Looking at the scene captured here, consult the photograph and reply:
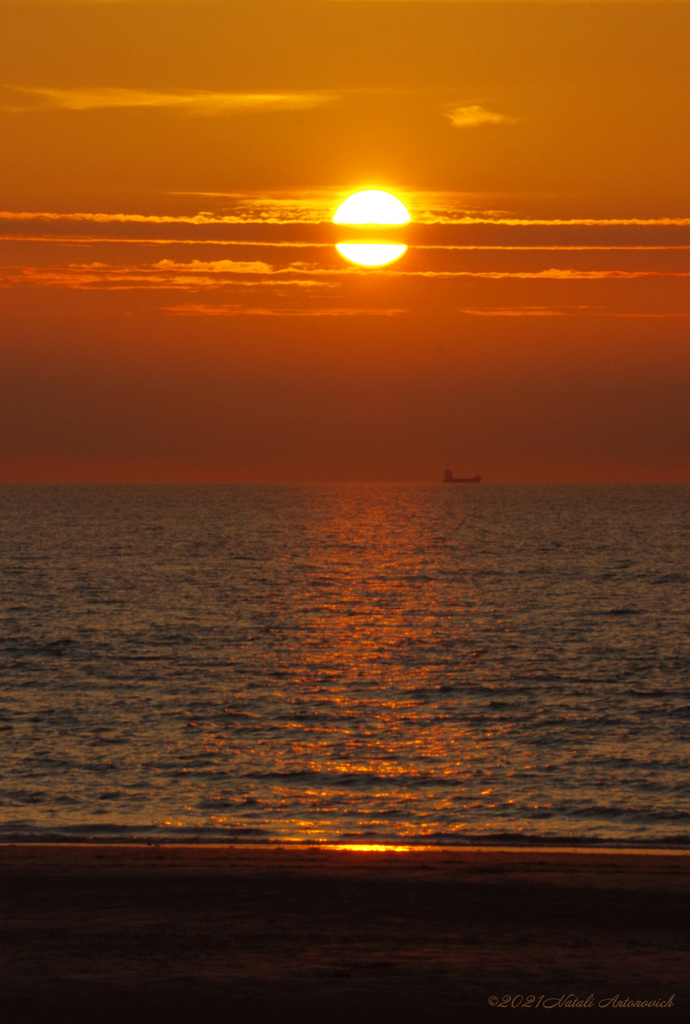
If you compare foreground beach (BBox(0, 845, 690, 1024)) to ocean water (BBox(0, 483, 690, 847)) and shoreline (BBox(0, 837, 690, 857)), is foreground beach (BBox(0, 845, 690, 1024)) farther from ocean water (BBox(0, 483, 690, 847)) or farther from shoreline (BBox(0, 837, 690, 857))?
ocean water (BBox(0, 483, 690, 847))

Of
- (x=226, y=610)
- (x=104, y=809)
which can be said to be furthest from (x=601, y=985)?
(x=226, y=610)

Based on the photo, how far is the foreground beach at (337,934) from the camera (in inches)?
482

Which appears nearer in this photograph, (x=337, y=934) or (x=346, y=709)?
(x=337, y=934)

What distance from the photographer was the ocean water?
26.1 meters

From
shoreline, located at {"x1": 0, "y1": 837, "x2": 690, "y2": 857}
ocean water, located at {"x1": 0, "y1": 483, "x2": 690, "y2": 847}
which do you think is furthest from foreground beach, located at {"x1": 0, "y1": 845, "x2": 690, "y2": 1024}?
ocean water, located at {"x1": 0, "y1": 483, "x2": 690, "y2": 847}

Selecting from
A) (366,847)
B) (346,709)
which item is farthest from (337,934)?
(346,709)

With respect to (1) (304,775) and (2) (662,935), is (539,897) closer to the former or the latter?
Result: (2) (662,935)

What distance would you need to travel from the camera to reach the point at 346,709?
41094 mm

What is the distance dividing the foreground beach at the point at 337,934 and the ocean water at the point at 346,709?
13.3 ft

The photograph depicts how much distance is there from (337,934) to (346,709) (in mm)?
26286

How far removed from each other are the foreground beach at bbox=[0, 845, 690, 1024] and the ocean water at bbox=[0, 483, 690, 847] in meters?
4.06

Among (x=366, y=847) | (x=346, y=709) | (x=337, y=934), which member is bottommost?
(x=337, y=934)

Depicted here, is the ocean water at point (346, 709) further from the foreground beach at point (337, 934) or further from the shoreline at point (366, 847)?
the foreground beach at point (337, 934)

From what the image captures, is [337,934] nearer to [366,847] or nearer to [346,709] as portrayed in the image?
[366,847]
